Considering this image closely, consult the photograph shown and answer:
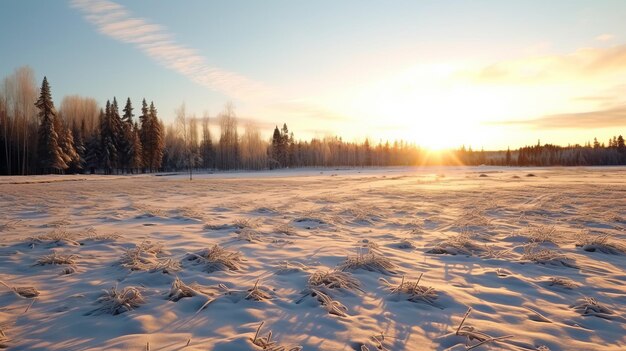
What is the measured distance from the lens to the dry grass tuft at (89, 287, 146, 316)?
3354 millimetres

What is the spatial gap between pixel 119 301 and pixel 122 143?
6531 cm

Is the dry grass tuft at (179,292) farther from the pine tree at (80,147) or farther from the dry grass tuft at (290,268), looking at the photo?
the pine tree at (80,147)

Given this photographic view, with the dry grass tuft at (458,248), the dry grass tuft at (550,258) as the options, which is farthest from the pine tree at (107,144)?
the dry grass tuft at (550,258)

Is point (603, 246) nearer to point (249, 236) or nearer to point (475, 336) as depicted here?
point (475, 336)

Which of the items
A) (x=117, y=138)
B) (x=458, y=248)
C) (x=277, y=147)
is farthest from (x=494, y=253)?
(x=277, y=147)

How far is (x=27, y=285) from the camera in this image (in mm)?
4031

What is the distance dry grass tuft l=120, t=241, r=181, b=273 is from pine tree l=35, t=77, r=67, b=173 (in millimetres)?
53306

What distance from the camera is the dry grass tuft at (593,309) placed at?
350cm

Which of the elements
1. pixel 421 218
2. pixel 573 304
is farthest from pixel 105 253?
pixel 421 218

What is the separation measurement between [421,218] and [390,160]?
4860 inches

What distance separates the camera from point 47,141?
151ft

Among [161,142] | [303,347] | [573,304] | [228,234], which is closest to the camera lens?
[303,347]

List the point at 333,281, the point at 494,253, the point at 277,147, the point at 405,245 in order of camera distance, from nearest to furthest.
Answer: the point at 333,281 → the point at 494,253 → the point at 405,245 → the point at 277,147

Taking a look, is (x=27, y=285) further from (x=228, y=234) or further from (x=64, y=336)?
(x=228, y=234)
